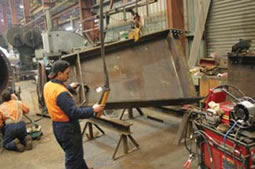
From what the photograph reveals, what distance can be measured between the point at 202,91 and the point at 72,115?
2.43m

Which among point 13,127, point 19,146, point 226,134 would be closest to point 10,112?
point 13,127

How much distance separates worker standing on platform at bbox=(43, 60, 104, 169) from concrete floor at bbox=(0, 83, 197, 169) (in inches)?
21.6

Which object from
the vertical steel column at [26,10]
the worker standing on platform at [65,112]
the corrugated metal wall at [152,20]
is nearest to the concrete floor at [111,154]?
the worker standing on platform at [65,112]

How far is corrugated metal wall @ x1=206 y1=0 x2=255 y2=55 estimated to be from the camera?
11.3ft

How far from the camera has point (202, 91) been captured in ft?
11.9

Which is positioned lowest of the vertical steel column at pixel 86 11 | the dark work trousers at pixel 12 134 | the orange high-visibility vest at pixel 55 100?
the dark work trousers at pixel 12 134

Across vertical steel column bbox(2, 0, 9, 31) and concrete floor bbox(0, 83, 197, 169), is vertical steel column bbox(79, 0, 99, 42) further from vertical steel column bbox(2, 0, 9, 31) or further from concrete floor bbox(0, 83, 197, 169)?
vertical steel column bbox(2, 0, 9, 31)

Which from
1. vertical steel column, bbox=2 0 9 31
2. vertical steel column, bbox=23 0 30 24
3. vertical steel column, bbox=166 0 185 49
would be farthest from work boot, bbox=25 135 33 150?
vertical steel column, bbox=2 0 9 31

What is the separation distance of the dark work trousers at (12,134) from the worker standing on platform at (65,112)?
133cm

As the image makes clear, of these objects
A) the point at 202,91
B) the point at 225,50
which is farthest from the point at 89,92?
the point at 225,50

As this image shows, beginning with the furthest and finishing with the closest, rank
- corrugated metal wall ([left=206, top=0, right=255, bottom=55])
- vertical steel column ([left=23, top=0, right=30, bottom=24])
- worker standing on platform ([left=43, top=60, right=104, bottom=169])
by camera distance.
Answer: vertical steel column ([left=23, top=0, right=30, bottom=24]) < corrugated metal wall ([left=206, top=0, right=255, bottom=55]) < worker standing on platform ([left=43, top=60, right=104, bottom=169])

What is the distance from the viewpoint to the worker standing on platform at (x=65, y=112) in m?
1.83

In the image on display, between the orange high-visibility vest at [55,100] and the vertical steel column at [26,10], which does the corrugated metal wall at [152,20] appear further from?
the vertical steel column at [26,10]

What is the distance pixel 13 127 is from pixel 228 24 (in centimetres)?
367
